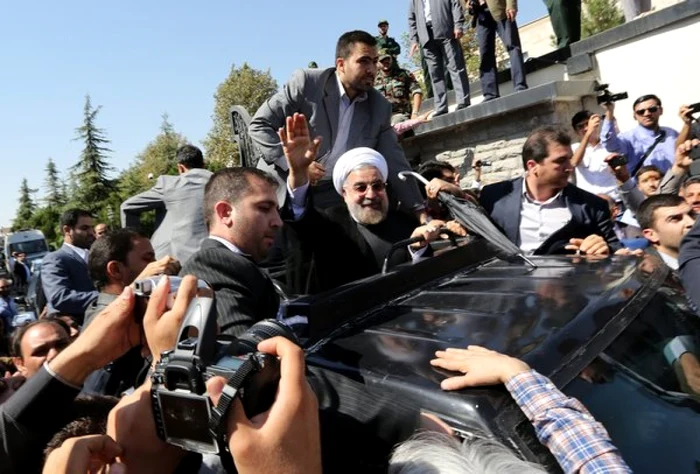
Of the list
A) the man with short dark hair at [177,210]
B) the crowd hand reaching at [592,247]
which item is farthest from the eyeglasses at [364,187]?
the man with short dark hair at [177,210]

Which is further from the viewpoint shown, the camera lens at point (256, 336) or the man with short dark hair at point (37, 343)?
the man with short dark hair at point (37, 343)

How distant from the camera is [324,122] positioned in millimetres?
3945

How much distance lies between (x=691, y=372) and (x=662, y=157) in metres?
4.51

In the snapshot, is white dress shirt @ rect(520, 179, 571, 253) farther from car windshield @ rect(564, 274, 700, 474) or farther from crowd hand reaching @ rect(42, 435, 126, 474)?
crowd hand reaching @ rect(42, 435, 126, 474)

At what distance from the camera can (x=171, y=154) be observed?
38656 mm

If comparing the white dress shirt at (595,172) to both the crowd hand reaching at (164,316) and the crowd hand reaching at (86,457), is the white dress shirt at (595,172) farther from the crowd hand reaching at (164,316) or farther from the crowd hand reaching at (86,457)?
the crowd hand reaching at (86,457)

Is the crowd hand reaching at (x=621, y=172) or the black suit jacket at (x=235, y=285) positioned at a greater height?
the black suit jacket at (x=235, y=285)

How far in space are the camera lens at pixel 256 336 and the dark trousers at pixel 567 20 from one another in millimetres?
8393

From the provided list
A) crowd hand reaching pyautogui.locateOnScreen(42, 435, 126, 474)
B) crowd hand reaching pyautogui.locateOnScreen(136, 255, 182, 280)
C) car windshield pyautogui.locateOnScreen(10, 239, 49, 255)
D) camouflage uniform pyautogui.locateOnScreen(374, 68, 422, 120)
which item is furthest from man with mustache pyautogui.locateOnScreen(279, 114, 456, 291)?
car windshield pyautogui.locateOnScreen(10, 239, 49, 255)

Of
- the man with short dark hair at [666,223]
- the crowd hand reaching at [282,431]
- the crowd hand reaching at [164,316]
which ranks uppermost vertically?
the crowd hand reaching at [164,316]

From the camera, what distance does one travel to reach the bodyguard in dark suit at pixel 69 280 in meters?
4.42

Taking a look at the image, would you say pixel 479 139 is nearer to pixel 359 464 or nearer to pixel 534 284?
pixel 534 284

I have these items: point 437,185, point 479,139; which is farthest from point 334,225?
point 479,139

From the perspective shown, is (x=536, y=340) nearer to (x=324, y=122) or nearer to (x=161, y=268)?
(x=161, y=268)
